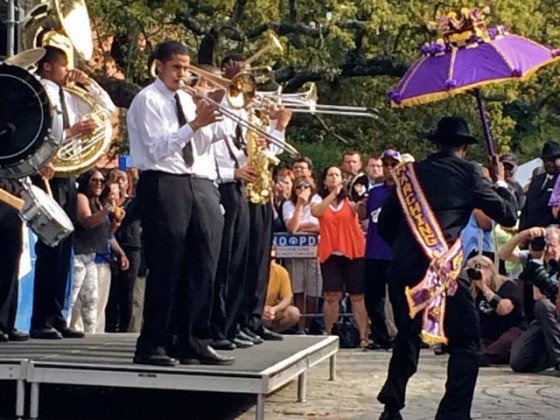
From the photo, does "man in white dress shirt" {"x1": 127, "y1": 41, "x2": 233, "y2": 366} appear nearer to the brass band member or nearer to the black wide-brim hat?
the brass band member

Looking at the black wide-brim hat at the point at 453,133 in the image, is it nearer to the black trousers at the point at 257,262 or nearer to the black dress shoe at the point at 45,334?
the black trousers at the point at 257,262

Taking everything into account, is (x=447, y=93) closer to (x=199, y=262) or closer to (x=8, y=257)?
(x=199, y=262)

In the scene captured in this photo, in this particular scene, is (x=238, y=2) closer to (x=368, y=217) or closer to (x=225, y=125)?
(x=368, y=217)

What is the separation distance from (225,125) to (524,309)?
501cm

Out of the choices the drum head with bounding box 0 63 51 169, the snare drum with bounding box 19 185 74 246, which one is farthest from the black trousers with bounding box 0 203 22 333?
the drum head with bounding box 0 63 51 169

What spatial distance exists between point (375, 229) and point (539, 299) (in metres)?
2.06

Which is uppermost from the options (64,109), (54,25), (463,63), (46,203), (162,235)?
(54,25)

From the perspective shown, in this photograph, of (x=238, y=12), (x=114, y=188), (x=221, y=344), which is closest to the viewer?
(x=221, y=344)

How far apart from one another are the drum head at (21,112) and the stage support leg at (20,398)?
1.39 metres

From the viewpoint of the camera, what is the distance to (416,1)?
2552 centimetres

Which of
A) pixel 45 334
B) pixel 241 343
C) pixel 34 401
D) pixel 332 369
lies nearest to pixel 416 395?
pixel 332 369

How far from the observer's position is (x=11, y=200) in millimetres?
8633

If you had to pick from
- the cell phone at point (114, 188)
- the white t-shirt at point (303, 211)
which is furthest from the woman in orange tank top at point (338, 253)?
the cell phone at point (114, 188)

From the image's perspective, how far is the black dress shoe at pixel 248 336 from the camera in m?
10.4
